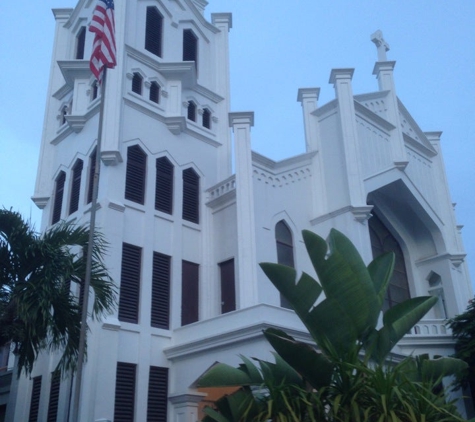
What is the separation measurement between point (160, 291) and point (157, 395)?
2891 mm

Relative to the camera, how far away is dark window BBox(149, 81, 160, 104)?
68.7ft

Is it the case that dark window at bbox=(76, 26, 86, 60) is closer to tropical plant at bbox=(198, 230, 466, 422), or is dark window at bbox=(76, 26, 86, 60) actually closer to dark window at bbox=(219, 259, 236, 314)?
dark window at bbox=(219, 259, 236, 314)

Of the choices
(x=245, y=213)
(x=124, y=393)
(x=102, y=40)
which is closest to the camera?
(x=102, y=40)

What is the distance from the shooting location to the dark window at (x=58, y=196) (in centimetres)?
2023

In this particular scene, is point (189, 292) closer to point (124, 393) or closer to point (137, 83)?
point (124, 393)

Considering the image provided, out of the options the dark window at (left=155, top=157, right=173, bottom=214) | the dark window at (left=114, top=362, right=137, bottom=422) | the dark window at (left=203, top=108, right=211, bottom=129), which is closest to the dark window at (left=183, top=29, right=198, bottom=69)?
the dark window at (left=203, top=108, right=211, bottom=129)

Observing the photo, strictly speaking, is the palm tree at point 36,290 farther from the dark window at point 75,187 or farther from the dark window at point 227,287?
the dark window at point 75,187

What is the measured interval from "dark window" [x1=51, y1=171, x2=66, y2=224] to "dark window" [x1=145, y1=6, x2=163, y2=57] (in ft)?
18.0

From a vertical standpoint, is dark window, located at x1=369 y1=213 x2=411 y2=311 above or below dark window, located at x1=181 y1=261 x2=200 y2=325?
above

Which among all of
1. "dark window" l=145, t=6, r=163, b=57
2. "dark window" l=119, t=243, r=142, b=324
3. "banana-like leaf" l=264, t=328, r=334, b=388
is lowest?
"banana-like leaf" l=264, t=328, r=334, b=388

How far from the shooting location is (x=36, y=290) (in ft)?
34.8

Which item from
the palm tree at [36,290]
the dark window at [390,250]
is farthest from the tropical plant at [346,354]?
the dark window at [390,250]

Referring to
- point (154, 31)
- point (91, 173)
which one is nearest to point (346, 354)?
point (91, 173)

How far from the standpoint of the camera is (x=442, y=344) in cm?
1900
